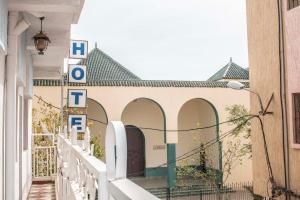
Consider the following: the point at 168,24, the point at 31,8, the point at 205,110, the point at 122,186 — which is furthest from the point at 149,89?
the point at 122,186

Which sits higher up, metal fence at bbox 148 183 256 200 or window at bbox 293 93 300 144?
window at bbox 293 93 300 144

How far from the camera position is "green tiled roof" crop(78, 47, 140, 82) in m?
23.8

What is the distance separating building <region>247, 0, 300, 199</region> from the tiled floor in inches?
184

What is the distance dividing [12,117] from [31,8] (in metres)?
1.29

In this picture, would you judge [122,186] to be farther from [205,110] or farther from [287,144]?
[205,110]

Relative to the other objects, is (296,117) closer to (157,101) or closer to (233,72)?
(157,101)

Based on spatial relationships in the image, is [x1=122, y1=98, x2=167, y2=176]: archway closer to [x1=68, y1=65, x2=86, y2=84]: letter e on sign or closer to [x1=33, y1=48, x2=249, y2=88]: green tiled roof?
[x1=33, y1=48, x2=249, y2=88]: green tiled roof

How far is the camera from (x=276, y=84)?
905 centimetres

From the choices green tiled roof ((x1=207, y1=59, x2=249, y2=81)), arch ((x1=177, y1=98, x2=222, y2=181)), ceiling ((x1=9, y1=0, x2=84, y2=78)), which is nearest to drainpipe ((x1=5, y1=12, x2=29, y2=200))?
ceiling ((x1=9, y1=0, x2=84, y2=78))

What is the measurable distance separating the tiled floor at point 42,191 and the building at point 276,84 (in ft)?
15.4

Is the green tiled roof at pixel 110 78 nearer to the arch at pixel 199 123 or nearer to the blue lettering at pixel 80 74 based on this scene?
the arch at pixel 199 123

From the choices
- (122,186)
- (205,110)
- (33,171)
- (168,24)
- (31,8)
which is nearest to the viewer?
(122,186)

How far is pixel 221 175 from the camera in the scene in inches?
839

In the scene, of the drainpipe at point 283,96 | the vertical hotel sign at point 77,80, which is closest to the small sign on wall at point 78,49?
the vertical hotel sign at point 77,80
